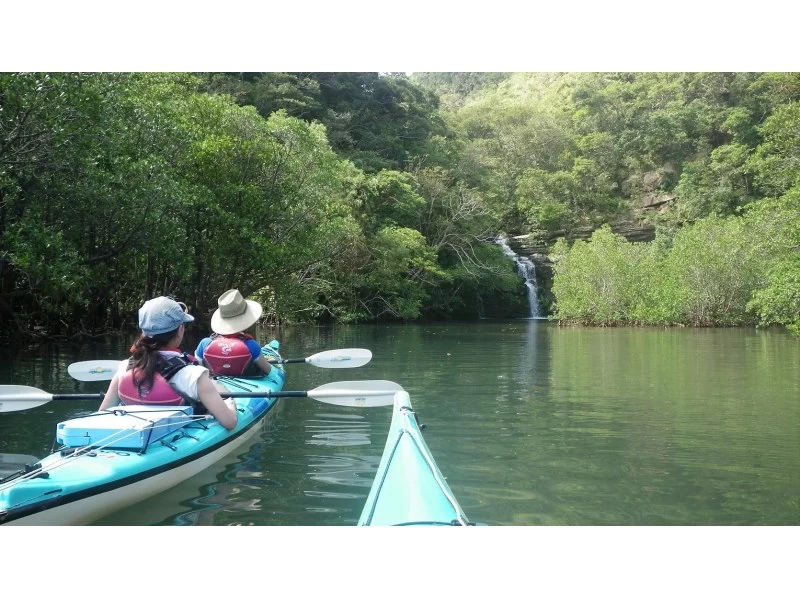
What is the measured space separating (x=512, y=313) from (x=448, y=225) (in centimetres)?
529

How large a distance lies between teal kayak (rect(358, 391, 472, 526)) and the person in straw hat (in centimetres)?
243

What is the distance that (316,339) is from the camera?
16188 mm

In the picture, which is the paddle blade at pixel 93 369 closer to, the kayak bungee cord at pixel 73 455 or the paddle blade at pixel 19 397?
the paddle blade at pixel 19 397

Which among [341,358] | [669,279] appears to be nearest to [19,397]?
[341,358]

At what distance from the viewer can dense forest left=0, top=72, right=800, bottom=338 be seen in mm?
10445

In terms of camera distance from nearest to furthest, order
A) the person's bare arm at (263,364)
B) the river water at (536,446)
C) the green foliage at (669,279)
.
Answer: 1. the river water at (536,446)
2. the person's bare arm at (263,364)
3. the green foliage at (669,279)

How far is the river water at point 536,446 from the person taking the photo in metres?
3.79

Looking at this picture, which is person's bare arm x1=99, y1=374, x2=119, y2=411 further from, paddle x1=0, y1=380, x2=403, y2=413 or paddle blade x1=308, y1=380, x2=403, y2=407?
paddle blade x1=308, y1=380, x2=403, y2=407

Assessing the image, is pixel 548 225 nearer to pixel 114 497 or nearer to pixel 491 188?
pixel 491 188

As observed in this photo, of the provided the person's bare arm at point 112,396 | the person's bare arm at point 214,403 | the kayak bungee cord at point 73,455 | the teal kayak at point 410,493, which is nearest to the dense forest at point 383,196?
the person's bare arm at point 112,396

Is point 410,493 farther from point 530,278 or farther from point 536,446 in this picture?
point 530,278

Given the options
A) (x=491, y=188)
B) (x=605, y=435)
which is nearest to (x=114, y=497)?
(x=605, y=435)

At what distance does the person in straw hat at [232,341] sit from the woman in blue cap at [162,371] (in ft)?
5.08

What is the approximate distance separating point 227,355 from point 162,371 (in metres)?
1.89
